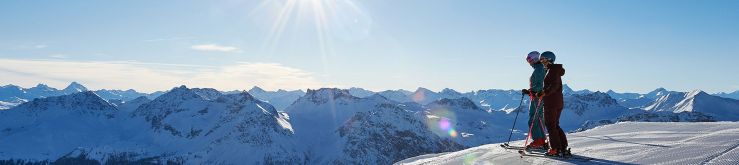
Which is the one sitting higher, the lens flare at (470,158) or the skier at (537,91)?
the skier at (537,91)

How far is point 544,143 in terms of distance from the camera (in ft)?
49.9

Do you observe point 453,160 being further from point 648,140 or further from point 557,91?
point 648,140

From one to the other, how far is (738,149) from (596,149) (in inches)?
→ 146

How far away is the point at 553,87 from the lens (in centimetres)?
1315

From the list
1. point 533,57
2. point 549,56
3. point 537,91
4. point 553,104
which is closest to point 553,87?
point 553,104

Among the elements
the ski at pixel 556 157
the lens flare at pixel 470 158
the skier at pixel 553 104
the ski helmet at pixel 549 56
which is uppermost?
the ski helmet at pixel 549 56

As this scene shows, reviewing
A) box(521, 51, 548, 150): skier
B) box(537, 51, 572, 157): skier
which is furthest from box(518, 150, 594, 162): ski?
box(521, 51, 548, 150): skier

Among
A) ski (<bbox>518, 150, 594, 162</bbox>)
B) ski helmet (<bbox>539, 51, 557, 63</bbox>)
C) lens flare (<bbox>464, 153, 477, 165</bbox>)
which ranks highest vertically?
ski helmet (<bbox>539, 51, 557, 63</bbox>)

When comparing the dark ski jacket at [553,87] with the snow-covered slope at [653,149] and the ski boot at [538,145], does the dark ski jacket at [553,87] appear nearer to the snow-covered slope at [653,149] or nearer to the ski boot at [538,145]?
the snow-covered slope at [653,149]

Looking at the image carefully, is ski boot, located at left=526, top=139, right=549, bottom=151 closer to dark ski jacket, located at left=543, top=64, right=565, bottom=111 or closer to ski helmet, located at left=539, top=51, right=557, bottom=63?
dark ski jacket, located at left=543, top=64, right=565, bottom=111

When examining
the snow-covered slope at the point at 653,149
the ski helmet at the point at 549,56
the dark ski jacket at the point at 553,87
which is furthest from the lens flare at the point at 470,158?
the ski helmet at the point at 549,56

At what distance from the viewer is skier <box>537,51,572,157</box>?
13.0 metres

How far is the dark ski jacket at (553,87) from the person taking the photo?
13.2m

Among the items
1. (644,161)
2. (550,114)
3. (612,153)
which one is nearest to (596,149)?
(612,153)
